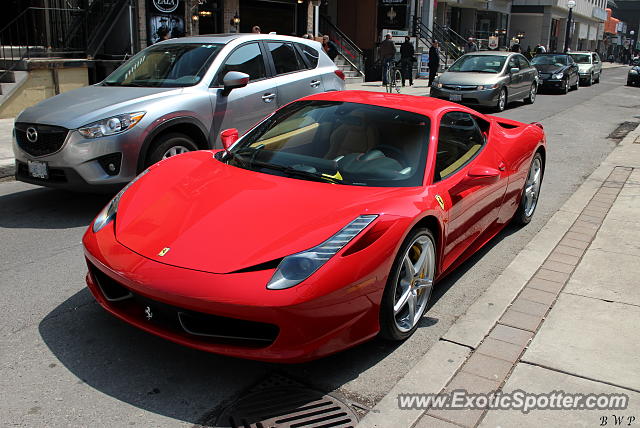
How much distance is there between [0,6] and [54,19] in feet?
4.51

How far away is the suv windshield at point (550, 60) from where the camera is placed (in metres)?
23.9

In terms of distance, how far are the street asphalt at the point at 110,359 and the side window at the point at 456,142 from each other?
0.95 m

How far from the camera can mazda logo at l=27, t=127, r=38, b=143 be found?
608 centimetres

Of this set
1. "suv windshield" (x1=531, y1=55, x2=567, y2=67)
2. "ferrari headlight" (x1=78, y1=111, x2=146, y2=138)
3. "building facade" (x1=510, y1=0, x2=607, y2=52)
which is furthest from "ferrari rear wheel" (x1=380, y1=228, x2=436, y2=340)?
"building facade" (x1=510, y1=0, x2=607, y2=52)

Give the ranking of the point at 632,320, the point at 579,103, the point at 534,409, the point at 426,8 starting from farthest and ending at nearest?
the point at 426,8
the point at 579,103
the point at 632,320
the point at 534,409

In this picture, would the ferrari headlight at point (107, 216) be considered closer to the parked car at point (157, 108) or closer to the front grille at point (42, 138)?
the parked car at point (157, 108)

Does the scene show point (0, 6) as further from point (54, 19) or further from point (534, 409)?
point (534, 409)

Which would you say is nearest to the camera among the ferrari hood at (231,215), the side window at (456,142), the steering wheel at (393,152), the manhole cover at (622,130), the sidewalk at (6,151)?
the ferrari hood at (231,215)

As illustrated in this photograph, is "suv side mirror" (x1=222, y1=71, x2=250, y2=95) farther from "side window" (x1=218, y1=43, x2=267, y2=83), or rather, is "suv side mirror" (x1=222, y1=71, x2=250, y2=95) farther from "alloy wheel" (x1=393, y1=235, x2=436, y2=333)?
"alloy wheel" (x1=393, y1=235, x2=436, y2=333)

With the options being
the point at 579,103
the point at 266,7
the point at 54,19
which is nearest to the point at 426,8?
the point at 266,7

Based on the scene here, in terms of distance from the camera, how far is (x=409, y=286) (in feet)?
12.1

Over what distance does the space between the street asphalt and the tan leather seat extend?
4.05ft

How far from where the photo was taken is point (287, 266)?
10.1ft

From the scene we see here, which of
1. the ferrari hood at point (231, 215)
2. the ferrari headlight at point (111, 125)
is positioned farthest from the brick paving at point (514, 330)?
the ferrari headlight at point (111, 125)
